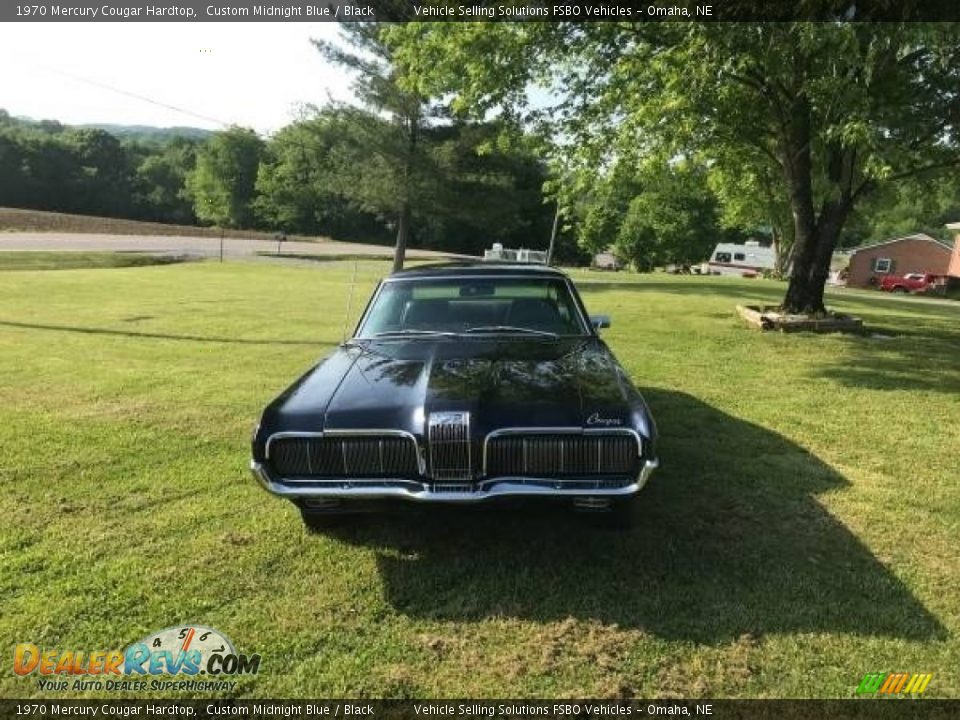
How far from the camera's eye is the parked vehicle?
57.0 metres

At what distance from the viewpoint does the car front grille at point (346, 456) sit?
3217 mm

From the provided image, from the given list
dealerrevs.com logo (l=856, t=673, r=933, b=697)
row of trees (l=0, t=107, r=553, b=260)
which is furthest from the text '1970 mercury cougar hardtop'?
row of trees (l=0, t=107, r=553, b=260)

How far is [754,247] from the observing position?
2309 inches

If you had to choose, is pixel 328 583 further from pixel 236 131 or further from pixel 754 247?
pixel 236 131

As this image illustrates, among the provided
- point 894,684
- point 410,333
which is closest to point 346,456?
point 410,333

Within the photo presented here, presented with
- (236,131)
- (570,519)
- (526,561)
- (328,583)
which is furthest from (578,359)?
(236,131)

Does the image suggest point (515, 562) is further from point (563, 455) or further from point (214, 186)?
point (214, 186)

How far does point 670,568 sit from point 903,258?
6229 cm

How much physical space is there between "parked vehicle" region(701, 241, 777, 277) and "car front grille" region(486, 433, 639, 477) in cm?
5733

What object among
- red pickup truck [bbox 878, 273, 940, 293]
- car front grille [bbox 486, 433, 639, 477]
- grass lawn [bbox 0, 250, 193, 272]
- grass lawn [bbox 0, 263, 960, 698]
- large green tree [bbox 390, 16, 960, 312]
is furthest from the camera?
red pickup truck [bbox 878, 273, 940, 293]

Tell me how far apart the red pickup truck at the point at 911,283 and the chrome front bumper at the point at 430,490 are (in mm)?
45661

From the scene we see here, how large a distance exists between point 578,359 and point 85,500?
3102mm

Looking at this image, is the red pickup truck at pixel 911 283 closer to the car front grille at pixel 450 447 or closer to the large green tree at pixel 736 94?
the large green tree at pixel 736 94

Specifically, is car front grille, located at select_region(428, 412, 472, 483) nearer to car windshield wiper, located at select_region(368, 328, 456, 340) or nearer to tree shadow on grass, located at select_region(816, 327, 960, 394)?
car windshield wiper, located at select_region(368, 328, 456, 340)
